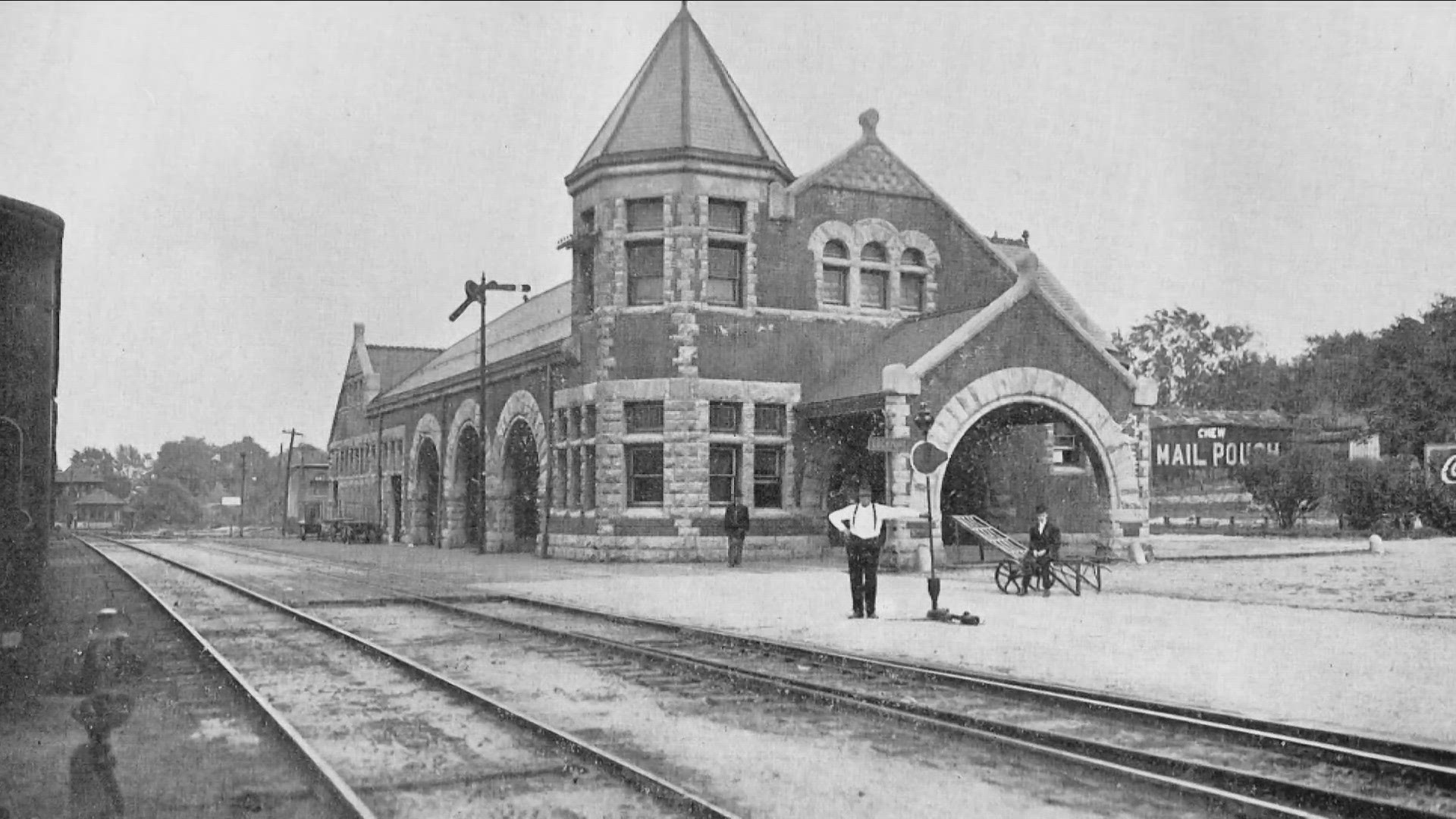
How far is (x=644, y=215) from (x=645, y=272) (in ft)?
4.11

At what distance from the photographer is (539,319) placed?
1668 inches

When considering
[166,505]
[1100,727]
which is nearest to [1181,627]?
[1100,727]

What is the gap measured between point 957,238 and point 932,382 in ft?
24.7

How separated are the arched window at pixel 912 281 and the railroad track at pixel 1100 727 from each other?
17.5 metres

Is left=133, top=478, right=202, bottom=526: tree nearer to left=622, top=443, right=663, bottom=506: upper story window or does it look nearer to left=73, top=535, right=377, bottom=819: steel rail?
left=622, top=443, right=663, bottom=506: upper story window

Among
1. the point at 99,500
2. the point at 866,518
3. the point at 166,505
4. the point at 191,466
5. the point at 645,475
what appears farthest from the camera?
the point at 191,466

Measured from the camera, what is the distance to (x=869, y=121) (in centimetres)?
2994

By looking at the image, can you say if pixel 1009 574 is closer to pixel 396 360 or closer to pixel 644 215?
pixel 644 215

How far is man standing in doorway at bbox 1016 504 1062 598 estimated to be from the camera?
1812 centimetres

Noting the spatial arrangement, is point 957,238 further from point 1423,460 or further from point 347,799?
point 347,799

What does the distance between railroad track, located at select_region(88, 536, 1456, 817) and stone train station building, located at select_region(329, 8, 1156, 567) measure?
12.6 meters

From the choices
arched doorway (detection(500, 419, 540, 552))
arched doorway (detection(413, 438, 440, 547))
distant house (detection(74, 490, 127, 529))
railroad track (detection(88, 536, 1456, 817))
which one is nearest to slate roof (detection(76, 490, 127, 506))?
distant house (detection(74, 490, 127, 529))

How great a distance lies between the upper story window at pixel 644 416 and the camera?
28047 mm

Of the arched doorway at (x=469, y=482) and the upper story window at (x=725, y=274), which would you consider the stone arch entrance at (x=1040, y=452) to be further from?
the arched doorway at (x=469, y=482)
